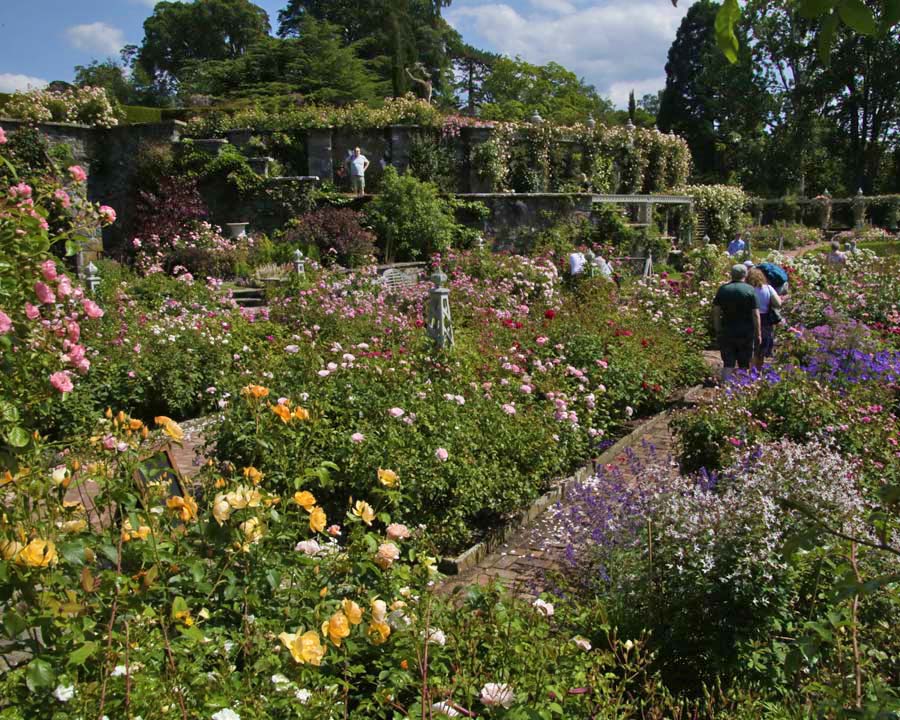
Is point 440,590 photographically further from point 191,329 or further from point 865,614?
point 191,329

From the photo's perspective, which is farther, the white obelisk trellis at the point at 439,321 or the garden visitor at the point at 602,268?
the garden visitor at the point at 602,268

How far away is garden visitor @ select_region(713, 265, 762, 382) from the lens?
7289 millimetres

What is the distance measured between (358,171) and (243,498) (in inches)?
649

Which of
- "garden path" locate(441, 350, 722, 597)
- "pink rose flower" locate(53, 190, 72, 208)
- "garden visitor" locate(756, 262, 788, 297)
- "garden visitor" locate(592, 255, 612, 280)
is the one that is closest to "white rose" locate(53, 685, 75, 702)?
"pink rose flower" locate(53, 190, 72, 208)

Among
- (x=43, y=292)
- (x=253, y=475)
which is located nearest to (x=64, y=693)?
(x=253, y=475)

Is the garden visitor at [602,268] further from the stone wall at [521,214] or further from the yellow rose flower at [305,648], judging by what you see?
the yellow rose flower at [305,648]

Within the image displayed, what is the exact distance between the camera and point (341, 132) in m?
18.7

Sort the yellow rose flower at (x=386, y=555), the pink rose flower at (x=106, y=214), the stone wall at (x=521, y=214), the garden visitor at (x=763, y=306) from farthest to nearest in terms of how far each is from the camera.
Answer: the stone wall at (x=521, y=214), the garden visitor at (x=763, y=306), the pink rose flower at (x=106, y=214), the yellow rose flower at (x=386, y=555)

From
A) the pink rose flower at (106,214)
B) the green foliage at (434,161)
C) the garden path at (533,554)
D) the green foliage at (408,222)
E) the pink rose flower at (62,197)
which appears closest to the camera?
the pink rose flower at (62,197)

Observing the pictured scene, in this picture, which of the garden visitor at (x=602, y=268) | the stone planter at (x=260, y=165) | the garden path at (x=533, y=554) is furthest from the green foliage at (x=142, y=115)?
the garden path at (x=533, y=554)

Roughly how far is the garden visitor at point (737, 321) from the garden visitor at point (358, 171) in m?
11.9

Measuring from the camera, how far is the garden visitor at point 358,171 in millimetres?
17797

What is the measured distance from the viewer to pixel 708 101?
153ft

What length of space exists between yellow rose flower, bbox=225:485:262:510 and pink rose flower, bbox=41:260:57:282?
3.29 feet
